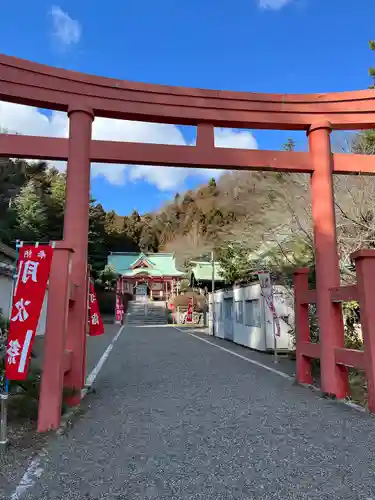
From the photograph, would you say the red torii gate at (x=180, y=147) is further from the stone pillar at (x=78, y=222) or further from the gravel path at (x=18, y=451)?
the gravel path at (x=18, y=451)

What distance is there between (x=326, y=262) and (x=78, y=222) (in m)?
3.75

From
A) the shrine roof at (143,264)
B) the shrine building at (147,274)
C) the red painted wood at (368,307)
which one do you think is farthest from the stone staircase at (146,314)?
the red painted wood at (368,307)

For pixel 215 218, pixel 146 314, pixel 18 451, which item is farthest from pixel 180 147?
pixel 215 218

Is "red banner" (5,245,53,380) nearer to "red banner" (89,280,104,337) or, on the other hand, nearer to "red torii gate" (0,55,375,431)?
"red torii gate" (0,55,375,431)

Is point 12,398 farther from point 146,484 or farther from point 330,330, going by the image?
point 330,330

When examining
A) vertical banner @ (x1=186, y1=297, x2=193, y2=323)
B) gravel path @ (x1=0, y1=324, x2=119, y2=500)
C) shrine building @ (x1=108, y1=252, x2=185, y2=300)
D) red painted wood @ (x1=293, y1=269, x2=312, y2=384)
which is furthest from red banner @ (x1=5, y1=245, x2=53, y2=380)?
shrine building @ (x1=108, y1=252, x2=185, y2=300)

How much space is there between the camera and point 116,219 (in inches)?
2183

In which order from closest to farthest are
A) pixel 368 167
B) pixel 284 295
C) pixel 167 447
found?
pixel 167 447 → pixel 368 167 → pixel 284 295

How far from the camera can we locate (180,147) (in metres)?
6.16

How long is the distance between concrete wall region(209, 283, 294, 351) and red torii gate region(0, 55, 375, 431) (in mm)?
4738

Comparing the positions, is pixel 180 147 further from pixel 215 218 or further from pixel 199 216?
Answer: pixel 199 216

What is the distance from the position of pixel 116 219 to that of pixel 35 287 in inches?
2058

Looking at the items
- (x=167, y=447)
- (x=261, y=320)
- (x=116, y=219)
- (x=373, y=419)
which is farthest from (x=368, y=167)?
(x=116, y=219)

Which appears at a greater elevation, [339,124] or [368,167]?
[339,124]
